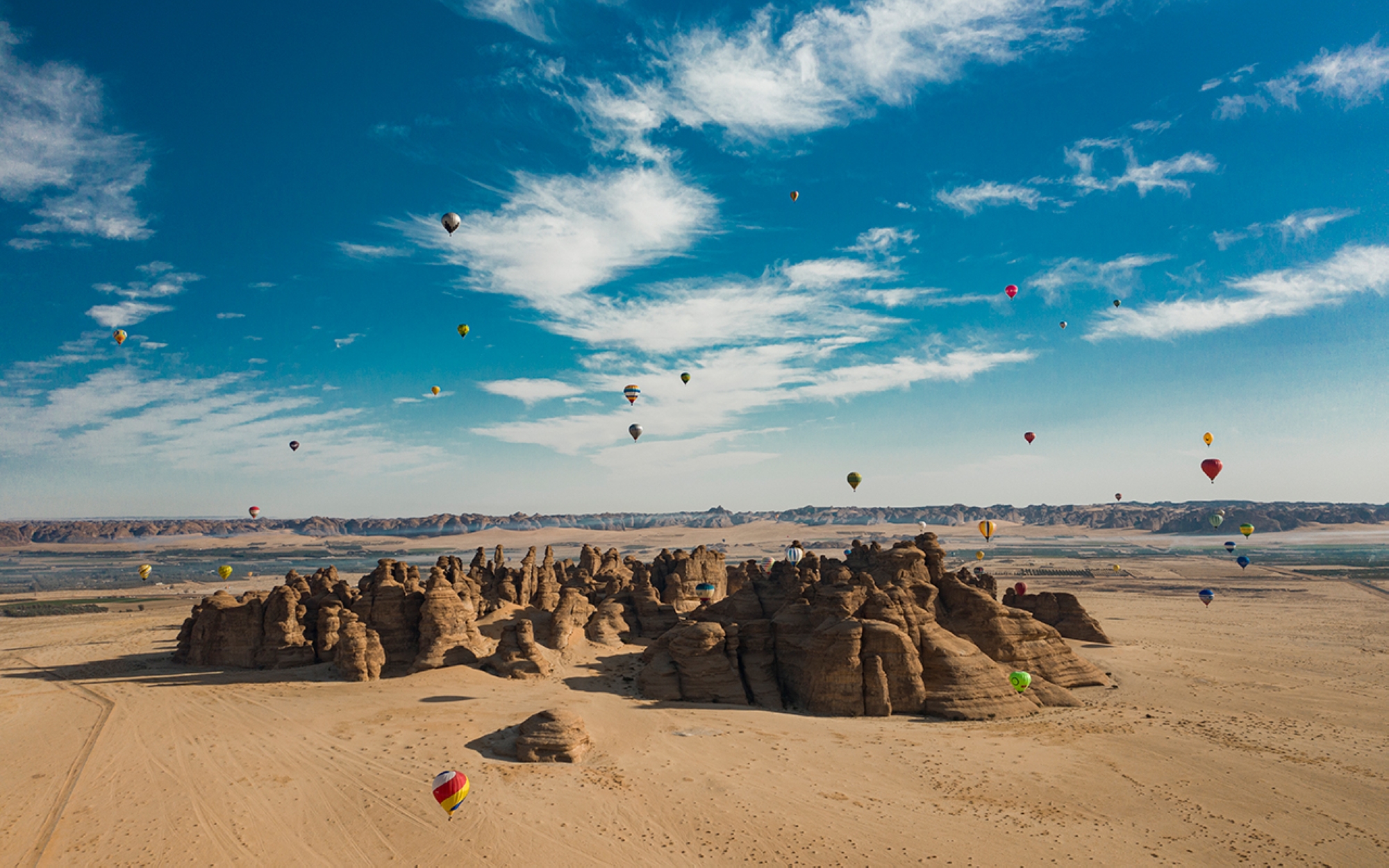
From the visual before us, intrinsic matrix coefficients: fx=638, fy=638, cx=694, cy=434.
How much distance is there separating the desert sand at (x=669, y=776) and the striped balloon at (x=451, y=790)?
4.18ft

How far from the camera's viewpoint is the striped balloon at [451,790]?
21061 mm

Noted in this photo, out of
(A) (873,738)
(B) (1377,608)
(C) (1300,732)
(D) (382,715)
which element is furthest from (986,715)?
(B) (1377,608)

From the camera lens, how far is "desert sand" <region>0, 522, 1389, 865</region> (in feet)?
68.4

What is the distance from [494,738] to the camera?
29.3 m

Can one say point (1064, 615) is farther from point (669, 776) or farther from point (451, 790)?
point (451, 790)

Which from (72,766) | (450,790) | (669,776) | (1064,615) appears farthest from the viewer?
(1064,615)

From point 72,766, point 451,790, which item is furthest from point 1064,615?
point 72,766

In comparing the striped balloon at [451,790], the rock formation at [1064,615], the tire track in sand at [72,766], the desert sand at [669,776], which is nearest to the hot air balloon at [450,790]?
the striped balloon at [451,790]

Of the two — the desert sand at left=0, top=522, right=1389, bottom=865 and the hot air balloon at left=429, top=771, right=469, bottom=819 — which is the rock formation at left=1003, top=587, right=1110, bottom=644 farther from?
the hot air balloon at left=429, top=771, right=469, bottom=819

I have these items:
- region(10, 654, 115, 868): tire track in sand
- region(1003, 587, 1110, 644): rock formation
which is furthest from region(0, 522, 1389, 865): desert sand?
region(1003, 587, 1110, 644): rock formation

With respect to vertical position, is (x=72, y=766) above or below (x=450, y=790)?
below

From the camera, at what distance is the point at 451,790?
69.1ft

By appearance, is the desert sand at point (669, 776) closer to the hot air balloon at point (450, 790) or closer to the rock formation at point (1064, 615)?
the hot air balloon at point (450, 790)

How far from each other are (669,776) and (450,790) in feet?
28.6
